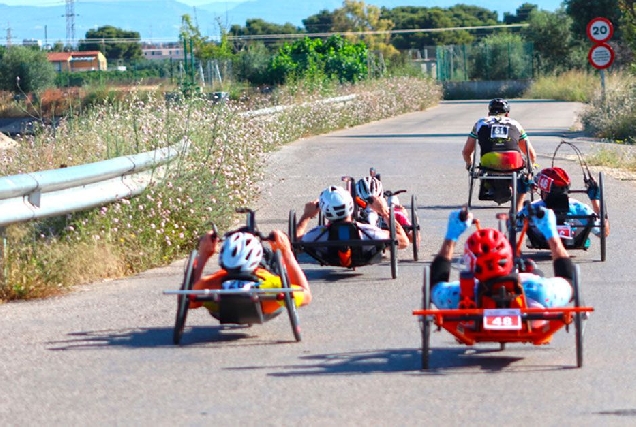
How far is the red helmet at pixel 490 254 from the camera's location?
7.28m

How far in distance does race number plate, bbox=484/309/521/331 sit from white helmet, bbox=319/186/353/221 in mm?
3670

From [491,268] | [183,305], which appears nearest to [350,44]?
[183,305]

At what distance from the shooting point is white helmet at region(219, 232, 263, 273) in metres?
8.13

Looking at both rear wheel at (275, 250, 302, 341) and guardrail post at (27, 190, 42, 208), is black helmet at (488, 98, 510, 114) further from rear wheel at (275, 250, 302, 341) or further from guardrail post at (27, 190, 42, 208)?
rear wheel at (275, 250, 302, 341)

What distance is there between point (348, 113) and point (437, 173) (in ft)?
51.6

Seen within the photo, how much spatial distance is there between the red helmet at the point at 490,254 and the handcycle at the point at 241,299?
1.26 m

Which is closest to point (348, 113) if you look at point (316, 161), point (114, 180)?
point (316, 161)

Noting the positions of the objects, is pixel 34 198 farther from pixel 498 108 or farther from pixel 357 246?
pixel 498 108

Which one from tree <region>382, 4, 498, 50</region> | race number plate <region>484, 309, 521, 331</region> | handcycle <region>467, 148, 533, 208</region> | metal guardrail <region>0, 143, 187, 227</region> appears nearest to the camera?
race number plate <region>484, 309, 521, 331</region>

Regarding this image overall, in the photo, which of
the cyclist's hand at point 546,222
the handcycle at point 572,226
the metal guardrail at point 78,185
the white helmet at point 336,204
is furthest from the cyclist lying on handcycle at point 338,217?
the cyclist's hand at point 546,222

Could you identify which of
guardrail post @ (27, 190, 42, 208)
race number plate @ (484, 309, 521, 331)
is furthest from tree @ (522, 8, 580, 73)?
race number plate @ (484, 309, 521, 331)

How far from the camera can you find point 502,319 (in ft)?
23.7

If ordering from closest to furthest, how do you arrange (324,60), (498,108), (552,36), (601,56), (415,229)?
(415,229), (498,108), (601,56), (324,60), (552,36)

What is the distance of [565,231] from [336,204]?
227 cm
